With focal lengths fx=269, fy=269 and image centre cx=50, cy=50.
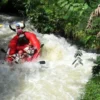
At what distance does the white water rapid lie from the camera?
7.19 m

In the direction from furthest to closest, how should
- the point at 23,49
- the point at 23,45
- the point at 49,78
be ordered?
the point at 23,45 < the point at 23,49 < the point at 49,78

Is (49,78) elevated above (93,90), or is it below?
below

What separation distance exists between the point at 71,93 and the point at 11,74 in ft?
7.27

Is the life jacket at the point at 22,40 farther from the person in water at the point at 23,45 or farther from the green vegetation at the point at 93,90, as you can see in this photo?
the green vegetation at the point at 93,90

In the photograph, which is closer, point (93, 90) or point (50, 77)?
point (93, 90)

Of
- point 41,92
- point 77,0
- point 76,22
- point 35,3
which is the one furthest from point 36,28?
point 77,0

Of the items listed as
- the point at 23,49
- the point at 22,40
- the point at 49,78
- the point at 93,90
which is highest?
the point at 22,40

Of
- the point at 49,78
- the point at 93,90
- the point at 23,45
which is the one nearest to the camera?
the point at 93,90

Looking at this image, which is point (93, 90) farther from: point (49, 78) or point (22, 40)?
point (22, 40)

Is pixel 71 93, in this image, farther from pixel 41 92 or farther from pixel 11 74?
pixel 11 74

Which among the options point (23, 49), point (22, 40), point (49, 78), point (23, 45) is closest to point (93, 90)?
point (49, 78)

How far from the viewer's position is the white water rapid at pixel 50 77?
7192mm

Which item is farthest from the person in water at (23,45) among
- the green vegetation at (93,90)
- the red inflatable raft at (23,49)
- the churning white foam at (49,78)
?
the green vegetation at (93,90)

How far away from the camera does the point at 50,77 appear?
320 inches
